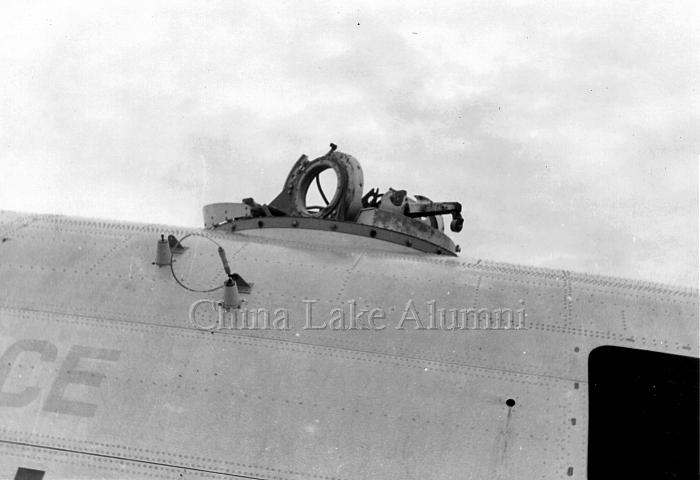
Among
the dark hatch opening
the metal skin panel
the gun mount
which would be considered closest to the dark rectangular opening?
the metal skin panel

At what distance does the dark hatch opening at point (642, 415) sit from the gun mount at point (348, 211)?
3.19 meters

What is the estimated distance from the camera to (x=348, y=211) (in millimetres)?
10055

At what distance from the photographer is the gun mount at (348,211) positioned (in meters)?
9.72

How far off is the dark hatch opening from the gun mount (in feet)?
10.5

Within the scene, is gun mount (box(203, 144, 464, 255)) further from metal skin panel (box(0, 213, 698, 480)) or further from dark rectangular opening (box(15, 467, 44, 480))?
dark rectangular opening (box(15, 467, 44, 480))

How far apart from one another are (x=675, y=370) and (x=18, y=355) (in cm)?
609

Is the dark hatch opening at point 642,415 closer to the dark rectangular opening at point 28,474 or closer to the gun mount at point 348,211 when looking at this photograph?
the gun mount at point 348,211

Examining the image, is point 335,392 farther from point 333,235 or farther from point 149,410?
point 333,235

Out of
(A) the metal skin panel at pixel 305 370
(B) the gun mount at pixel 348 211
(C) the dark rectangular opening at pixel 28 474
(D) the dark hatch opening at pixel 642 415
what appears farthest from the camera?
(B) the gun mount at pixel 348 211

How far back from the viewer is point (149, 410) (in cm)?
710

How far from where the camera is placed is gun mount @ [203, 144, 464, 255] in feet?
31.9

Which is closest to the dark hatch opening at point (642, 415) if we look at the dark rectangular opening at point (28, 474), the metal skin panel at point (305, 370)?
the metal skin panel at point (305, 370)

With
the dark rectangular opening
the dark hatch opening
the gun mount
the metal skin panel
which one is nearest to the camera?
the dark hatch opening

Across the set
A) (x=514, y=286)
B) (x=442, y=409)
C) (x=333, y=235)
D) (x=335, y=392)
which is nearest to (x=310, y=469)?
(x=335, y=392)
